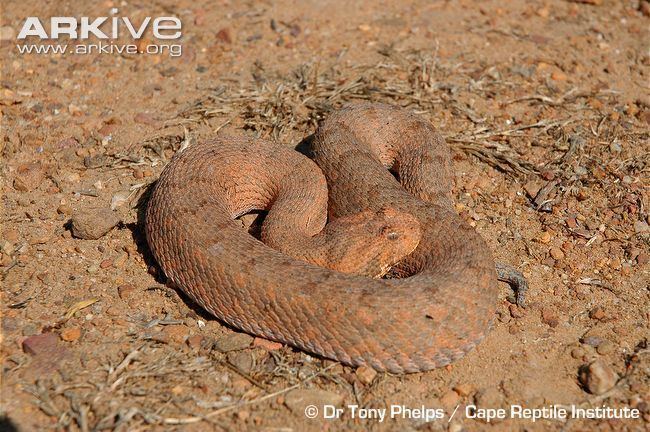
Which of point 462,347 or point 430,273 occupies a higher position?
point 430,273

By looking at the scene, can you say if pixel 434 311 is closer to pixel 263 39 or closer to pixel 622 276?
pixel 622 276

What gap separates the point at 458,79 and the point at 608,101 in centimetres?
167

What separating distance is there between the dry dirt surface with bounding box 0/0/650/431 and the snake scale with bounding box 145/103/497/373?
27cm

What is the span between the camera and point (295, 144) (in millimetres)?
7070

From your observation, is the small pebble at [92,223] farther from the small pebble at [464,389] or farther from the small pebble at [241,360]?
the small pebble at [464,389]

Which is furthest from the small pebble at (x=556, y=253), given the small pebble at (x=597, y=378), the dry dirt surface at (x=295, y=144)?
the small pebble at (x=597, y=378)

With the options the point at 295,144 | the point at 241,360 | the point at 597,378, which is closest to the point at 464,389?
the point at 597,378

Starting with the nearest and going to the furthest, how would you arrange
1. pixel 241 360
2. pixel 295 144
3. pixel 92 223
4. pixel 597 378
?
pixel 597 378
pixel 241 360
pixel 92 223
pixel 295 144

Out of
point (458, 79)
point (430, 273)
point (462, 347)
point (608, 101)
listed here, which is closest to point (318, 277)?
point (430, 273)

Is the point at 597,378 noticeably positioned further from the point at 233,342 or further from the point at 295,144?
the point at 295,144

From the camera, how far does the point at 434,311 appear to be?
15.3ft

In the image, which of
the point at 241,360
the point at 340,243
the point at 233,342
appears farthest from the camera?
the point at 340,243

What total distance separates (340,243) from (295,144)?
2030 millimetres

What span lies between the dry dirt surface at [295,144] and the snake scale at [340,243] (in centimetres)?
27
